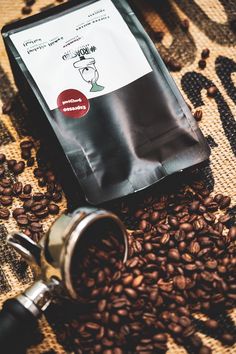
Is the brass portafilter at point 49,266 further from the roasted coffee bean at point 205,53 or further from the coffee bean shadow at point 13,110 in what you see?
the roasted coffee bean at point 205,53

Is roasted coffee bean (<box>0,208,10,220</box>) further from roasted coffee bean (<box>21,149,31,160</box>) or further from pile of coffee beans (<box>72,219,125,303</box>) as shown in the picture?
pile of coffee beans (<box>72,219,125,303</box>)

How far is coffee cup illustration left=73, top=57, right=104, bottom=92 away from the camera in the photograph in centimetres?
128

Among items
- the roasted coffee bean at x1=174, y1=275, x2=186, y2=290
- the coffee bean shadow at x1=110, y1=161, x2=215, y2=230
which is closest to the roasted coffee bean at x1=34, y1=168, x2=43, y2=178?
the coffee bean shadow at x1=110, y1=161, x2=215, y2=230

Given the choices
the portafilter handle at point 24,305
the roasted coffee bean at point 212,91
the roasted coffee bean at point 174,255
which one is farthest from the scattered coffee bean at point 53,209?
the roasted coffee bean at point 212,91

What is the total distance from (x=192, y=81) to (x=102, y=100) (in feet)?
1.16

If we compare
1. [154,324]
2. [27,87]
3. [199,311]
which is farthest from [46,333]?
[27,87]

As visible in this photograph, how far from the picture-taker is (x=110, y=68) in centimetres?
130

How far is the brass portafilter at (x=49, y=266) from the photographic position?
3.24 ft

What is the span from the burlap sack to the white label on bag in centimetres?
22

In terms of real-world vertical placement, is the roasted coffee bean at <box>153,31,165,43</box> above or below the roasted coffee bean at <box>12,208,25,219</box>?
above

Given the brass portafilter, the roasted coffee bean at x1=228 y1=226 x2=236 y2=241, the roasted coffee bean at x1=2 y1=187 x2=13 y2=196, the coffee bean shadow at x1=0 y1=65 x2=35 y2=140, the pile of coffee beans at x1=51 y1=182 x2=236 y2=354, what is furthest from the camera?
the coffee bean shadow at x1=0 y1=65 x2=35 y2=140

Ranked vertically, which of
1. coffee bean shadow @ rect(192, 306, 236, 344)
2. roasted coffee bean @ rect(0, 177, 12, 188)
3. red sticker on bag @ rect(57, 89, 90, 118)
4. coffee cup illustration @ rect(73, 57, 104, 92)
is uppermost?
coffee cup illustration @ rect(73, 57, 104, 92)

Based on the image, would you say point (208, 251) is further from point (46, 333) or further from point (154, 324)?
point (46, 333)

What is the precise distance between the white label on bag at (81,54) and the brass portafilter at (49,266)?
352 millimetres
